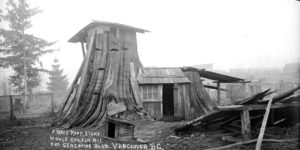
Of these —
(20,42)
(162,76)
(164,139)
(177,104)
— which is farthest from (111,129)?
(20,42)

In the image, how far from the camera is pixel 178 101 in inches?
468

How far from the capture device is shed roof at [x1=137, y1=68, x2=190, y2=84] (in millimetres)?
11758

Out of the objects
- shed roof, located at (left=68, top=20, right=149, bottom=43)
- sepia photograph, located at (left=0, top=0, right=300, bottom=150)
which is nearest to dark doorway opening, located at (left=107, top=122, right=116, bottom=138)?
sepia photograph, located at (left=0, top=0, right=300, bottom=150)

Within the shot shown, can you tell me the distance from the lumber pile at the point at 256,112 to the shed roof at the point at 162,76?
481 centimetres

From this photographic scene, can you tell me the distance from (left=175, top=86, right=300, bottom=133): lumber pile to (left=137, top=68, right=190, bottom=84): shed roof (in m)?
4.81

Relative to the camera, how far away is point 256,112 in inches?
257

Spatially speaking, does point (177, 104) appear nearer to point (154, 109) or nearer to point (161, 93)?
point (161, 93)

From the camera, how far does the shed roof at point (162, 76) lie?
1176cm

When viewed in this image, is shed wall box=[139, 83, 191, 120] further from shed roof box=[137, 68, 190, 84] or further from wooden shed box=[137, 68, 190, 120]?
shed roof box=[137, 68, 190, 84]

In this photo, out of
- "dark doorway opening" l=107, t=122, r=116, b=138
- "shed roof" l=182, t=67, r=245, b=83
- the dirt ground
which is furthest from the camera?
"shed roof" l=182, t=67, r=245, b=83

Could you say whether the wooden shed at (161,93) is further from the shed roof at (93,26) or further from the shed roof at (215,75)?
the shed roof at (93,26)

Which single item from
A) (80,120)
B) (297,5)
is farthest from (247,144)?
(80,120)

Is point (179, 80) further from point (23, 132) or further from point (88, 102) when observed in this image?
point (23, 132)

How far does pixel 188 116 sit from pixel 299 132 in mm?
6128
